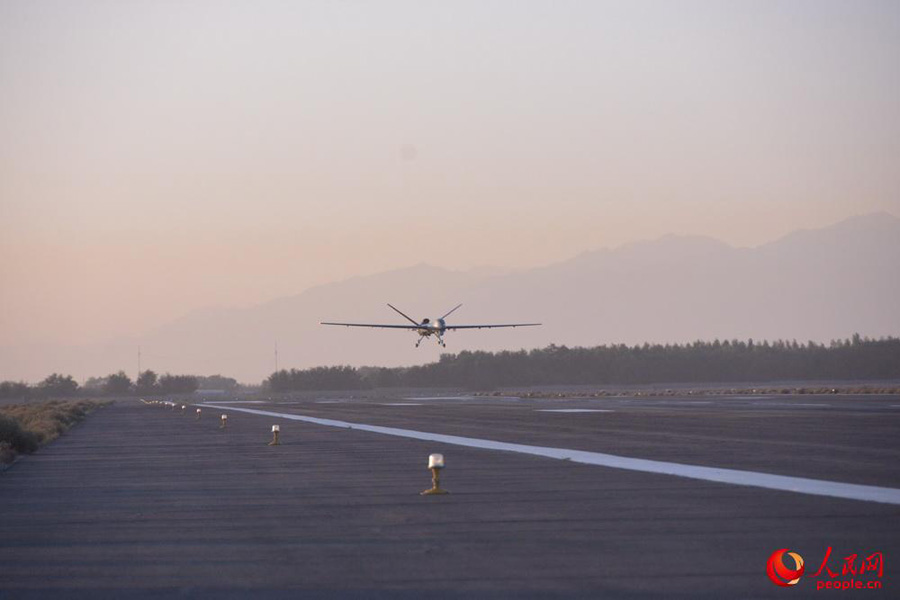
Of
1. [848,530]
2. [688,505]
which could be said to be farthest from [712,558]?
[688,505]

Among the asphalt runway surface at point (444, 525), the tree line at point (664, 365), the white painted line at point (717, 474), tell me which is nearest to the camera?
the asphalt runway surface at point (444, 525)

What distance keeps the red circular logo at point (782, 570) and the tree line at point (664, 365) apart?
136193mm

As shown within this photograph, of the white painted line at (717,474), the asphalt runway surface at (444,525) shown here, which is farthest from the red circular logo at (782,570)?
the white painted line at (717,474)

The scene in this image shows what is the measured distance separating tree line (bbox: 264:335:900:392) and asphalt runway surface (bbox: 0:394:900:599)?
125300mm

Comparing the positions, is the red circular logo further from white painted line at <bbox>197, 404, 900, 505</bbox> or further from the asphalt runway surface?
white painted line at <bbox>197, 404, 900, 505</bbox>

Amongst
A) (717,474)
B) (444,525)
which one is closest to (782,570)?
(444,525)

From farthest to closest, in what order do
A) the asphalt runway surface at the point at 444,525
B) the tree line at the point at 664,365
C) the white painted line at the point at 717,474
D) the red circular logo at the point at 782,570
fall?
1. the tree line at the point at 664,365
2. the white painted line at the point at 717,474
3. the asphalt runway surface at the point at 444,525
4. the red circular logo at the point at 782,570

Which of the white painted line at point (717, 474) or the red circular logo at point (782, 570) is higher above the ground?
the white painted line at point (717, 474)

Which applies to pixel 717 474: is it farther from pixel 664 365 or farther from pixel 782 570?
pixel 664 365

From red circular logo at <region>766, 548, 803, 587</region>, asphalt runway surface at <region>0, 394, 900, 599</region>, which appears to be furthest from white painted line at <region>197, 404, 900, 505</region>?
red circular logo at <region>766, 548, 803, 587</region>

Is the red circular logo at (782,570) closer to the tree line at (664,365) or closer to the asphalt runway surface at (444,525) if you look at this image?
the asphalt runway surface at (444,525)

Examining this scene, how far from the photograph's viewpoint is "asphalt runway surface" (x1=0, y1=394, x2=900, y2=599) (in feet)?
34.8

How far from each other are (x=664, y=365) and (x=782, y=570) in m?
166

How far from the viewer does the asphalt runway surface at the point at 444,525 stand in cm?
1061
